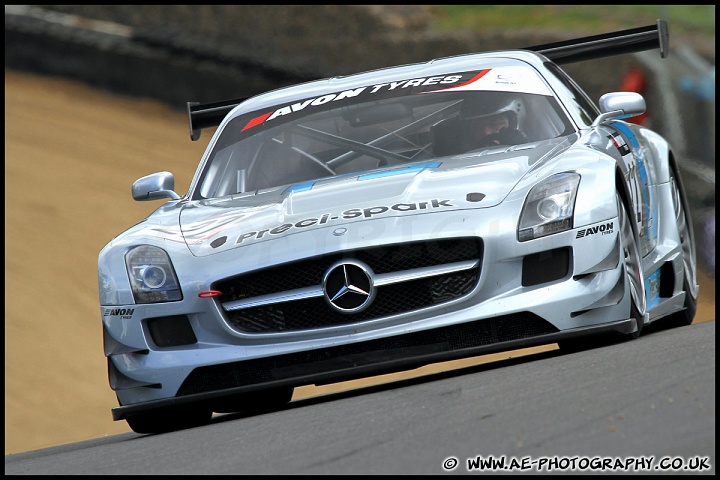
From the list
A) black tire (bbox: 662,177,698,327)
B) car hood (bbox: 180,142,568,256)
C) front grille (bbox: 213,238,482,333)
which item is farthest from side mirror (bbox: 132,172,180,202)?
black tire (bbox: 662,177,698,327)

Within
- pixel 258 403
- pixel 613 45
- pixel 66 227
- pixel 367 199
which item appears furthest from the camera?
pixel 66 227

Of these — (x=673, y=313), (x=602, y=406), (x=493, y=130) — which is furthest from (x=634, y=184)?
(x=602, y=406)

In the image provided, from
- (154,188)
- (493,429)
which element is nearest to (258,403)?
(154,188)

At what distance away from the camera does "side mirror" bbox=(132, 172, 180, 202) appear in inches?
275

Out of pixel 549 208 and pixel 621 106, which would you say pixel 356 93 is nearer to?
pixel 621 106

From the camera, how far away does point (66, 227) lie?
1709 centimetres

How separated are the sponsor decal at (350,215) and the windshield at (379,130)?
2.93 ft

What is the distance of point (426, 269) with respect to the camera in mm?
5301

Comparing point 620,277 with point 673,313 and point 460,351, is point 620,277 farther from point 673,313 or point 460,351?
point 673,313

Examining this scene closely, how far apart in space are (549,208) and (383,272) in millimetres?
721

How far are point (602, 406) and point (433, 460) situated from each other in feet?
2.34

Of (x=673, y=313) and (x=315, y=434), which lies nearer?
(x=315, y=434)

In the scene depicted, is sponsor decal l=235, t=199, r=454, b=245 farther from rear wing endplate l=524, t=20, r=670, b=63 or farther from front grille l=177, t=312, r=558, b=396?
rear wing endplate l=524, t=20, r=670, b=63

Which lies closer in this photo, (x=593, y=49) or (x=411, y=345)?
(x=411, y=345)
